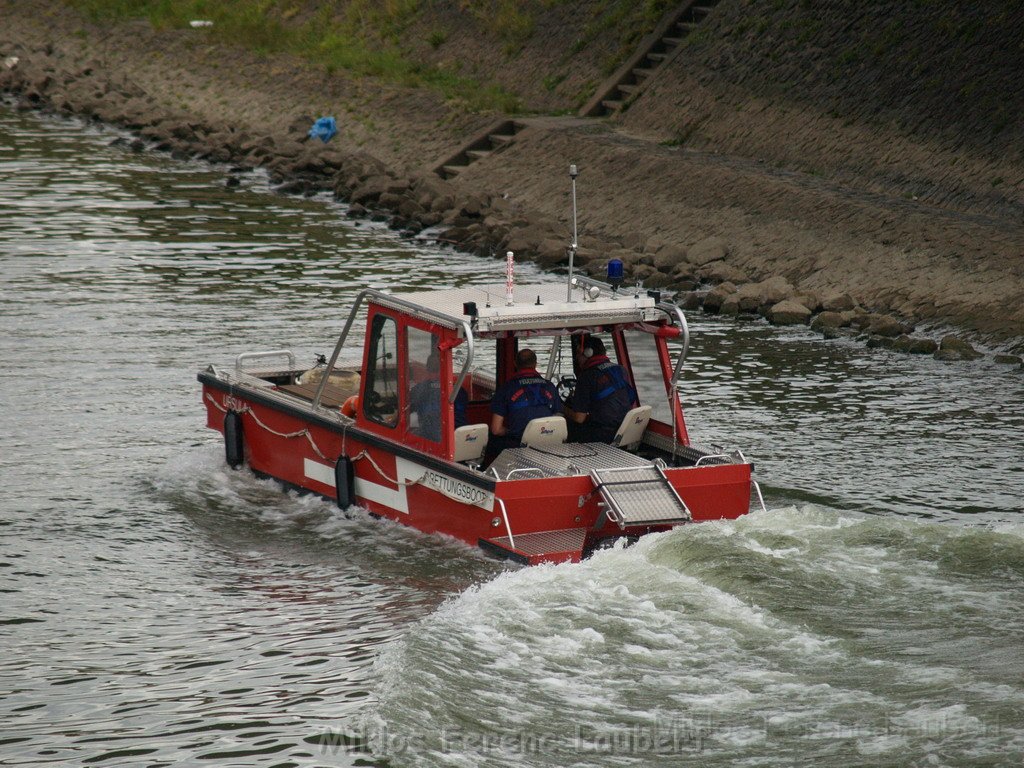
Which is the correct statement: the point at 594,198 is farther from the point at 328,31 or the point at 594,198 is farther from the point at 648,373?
the point at 328,31

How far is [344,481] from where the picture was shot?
1372cm

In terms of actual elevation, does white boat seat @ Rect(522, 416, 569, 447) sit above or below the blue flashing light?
below

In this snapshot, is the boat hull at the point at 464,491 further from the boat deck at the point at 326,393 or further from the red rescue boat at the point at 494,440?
the boat deck at the point at 326,393

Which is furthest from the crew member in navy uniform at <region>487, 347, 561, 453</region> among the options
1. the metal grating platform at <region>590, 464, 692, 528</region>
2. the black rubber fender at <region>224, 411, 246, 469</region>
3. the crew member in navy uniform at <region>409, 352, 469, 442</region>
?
the black rubber fender at <region>224, 411, 246, 469</region>

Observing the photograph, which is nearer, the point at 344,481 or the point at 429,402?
the point at 429,402

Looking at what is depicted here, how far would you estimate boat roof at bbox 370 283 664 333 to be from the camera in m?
12.7

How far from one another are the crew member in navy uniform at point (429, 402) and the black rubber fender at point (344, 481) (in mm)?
903

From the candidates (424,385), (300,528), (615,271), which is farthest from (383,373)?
(615,271)

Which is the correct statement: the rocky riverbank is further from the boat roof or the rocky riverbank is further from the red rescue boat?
the boat roof

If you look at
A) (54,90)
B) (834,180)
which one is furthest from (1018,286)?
(54,90)

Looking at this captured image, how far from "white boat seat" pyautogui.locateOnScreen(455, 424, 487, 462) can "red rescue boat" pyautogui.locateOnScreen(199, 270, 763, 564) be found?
0.01 meters

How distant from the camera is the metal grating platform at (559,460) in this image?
12.6 m

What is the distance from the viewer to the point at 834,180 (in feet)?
88.1

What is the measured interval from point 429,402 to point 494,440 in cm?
77
